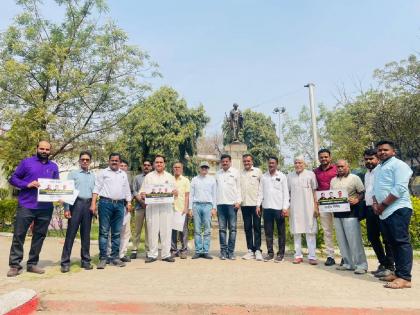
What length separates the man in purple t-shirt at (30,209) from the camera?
5.42 meters

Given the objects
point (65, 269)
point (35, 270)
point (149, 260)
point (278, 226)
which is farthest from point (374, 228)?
point (35, 270)

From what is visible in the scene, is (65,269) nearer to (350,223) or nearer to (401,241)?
(350,223)

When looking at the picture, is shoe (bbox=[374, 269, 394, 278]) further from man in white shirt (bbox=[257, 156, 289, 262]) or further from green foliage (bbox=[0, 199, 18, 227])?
green foliage (bbox=[0, 199, 18, 227])

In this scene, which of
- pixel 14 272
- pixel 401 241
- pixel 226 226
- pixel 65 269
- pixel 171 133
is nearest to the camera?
pixel 401 241

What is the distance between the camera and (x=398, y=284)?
4.55m

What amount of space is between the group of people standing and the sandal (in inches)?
0.5

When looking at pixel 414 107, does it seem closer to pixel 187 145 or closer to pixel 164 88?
pixel 187 145

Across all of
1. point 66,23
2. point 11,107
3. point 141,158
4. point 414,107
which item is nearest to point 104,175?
point 11,107

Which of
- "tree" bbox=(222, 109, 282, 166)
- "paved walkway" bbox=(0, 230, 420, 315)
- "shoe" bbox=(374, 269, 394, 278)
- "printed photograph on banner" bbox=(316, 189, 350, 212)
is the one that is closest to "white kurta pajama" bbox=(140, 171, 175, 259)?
"paved walkway" bbox=(0, 230, 420, 315)

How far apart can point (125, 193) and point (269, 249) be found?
279 centimetres

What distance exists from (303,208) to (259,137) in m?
35.5

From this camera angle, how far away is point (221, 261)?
6.50 m

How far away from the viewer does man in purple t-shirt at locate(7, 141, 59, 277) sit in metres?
5.42

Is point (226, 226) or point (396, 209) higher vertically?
point (396, 209)
